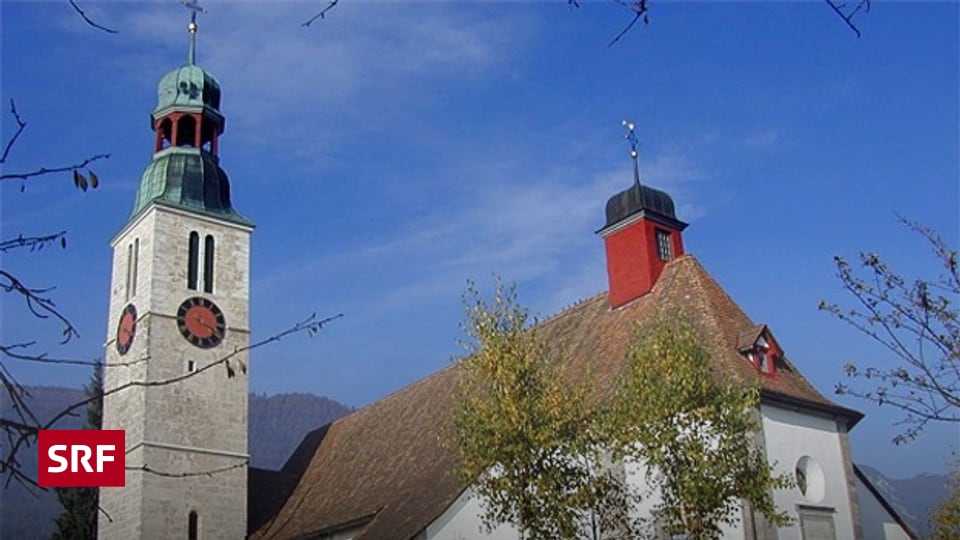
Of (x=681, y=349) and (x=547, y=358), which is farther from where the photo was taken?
(x=547, y=358)

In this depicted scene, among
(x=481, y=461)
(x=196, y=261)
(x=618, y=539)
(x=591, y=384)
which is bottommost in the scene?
(x=618, y=539)

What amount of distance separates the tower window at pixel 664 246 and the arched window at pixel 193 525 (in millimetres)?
15119

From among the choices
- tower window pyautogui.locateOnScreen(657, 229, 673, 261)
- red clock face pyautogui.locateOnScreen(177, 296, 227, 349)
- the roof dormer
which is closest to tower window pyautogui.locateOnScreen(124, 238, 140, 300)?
red clock face pyautogui.locateOnScreen(177, 296, 227, 349)

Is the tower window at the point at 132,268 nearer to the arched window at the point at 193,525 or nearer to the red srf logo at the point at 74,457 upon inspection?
the arched window at the point at 193,525

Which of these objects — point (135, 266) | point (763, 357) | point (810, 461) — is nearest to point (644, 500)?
point (810, 461)

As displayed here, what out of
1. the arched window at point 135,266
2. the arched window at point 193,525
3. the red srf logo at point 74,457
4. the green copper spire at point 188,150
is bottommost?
the red srf logo at point 74,457

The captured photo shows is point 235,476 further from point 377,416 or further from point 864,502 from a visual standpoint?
point 864,502

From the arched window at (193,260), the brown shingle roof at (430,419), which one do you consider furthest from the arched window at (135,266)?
the brown shingle roof at (430,419)

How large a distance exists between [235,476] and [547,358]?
15350 millimetres

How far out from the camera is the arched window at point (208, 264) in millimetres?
34062

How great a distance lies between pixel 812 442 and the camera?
2352 centimetres

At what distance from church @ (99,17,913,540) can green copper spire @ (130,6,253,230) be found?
0.05 metres

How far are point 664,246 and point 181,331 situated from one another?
47.7ft

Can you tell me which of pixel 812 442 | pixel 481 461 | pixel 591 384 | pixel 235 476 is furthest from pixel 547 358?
pixel 235 476
